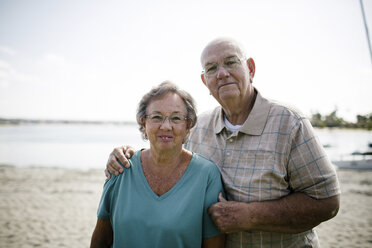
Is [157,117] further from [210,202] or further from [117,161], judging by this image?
[210,202]

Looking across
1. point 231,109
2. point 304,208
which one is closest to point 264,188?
point 304,208

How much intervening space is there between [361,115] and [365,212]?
78.0 metres

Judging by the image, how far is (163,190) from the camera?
6.18 ft

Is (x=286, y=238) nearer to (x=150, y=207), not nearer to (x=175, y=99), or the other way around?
(x=150, y=207)

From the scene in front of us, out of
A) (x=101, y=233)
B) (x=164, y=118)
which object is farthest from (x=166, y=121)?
(x=101, y=233)

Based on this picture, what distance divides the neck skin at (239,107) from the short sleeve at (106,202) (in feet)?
4.24

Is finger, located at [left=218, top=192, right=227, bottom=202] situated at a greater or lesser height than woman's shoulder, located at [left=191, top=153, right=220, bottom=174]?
lesser

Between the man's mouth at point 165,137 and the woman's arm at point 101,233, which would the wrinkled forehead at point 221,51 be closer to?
the man's mouth at point 165,137

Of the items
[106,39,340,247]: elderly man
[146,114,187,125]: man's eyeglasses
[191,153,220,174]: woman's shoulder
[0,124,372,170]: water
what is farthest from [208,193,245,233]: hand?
[0,124,372,170]: water

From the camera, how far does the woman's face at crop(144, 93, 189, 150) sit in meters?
1.96

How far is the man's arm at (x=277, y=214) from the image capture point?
1654mm

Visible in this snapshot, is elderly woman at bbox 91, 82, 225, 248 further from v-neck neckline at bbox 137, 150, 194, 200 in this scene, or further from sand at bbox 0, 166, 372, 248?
sand at bbox 0, 166, 372, 248

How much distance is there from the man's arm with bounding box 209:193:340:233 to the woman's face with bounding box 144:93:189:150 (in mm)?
728

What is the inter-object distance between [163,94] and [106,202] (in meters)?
1.11
